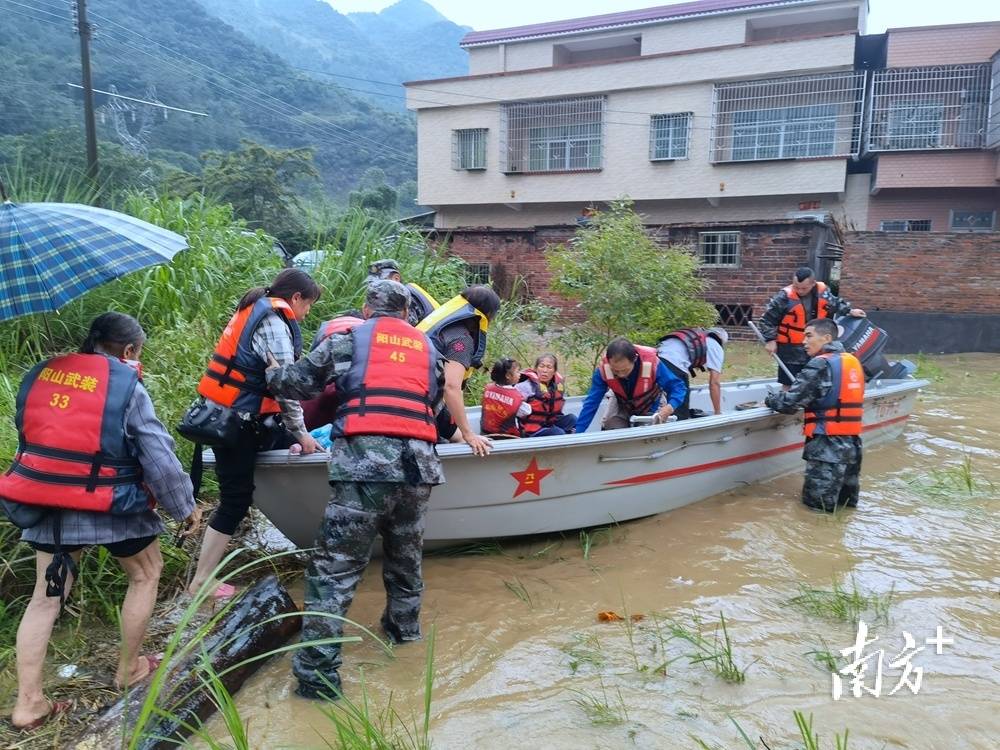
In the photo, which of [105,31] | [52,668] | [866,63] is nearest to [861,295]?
[866,63]

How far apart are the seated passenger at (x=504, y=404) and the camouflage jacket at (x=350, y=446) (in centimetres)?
178

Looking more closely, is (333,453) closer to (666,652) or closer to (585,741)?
(585,741)

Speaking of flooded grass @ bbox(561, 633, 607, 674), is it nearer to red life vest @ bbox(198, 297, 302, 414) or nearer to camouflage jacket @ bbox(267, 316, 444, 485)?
camouflage jacket @ bbox(267, 316, 444, 485)

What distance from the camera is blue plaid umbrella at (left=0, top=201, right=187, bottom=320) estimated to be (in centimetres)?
244

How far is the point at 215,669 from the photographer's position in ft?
9.45

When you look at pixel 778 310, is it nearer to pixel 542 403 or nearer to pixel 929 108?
pixel 542 403

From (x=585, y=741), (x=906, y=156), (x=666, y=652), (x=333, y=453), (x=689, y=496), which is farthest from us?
(x=906, y=156)

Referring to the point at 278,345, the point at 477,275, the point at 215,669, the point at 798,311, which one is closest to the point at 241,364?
the point at 278,345

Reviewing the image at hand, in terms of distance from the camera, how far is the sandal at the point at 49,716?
8.41 feet

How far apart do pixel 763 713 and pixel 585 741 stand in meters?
0.73

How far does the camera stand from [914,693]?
Answer: 2.97 metres

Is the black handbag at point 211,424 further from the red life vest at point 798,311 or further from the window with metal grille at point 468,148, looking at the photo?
the window with metal grille at point 468,148

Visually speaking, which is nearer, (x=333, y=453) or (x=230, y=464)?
(x=333, y=453)

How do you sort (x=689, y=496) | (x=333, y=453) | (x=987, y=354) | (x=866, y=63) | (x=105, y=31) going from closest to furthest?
(x=333, y=453) < (x=689, y=496) < (x=987, y=354) < (x=866, y=63) < (x=105, y=31)
